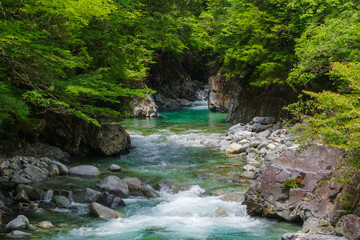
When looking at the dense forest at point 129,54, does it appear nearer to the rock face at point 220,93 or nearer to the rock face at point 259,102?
the rock face at point 259,102

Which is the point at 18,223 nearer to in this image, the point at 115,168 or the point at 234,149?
the point at 115,168

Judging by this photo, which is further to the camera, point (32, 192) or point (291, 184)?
point (32, 192)

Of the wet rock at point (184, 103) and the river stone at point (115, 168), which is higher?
the wet rock at point (184, 103)

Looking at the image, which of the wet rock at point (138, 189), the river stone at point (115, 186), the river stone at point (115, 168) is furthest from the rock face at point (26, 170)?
the wet rock at point (138, 189)

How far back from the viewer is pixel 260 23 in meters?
20.1

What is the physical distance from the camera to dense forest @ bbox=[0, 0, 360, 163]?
8344 mm

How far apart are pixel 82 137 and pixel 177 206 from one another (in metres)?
7.25

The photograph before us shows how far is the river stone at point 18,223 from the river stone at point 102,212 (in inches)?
64.1

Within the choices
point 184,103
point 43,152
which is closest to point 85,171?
point 43,152

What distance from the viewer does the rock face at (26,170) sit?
995cm

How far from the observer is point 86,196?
956 centimetres

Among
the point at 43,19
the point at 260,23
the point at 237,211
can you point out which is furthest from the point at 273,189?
the point at 260,23

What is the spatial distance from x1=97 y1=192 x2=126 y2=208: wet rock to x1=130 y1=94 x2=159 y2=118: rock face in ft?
65.4

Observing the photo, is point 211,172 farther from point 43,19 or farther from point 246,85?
point 246,85
